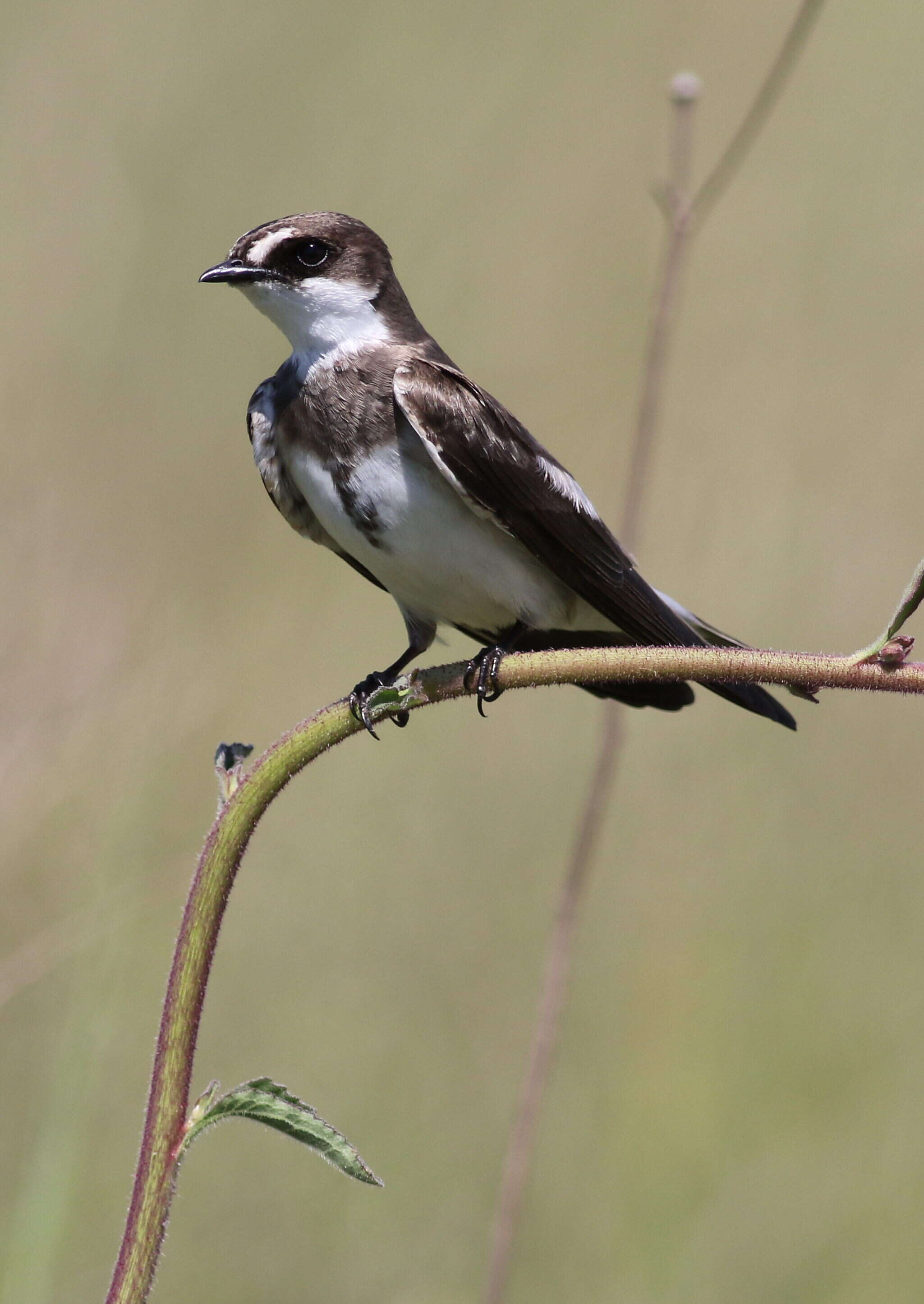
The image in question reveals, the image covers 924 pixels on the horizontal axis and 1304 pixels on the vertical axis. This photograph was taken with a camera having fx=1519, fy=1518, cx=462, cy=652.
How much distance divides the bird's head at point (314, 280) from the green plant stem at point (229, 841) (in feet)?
5.14

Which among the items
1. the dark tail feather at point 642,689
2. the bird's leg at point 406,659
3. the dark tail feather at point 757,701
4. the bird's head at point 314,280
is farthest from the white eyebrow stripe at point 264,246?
the dark tail feather at point 757,701

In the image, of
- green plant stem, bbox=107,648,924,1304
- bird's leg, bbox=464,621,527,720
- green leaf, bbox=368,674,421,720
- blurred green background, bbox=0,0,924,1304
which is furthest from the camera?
blurred green background, bbox=0,0,924,1304

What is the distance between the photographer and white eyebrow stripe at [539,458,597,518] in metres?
2.96

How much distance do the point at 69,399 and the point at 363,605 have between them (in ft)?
4.57

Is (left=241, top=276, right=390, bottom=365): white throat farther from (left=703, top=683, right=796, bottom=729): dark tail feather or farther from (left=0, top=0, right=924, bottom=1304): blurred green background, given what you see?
(left=703, top=683, right=796, bottom=729): dark tail feather

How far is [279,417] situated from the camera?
3082mm

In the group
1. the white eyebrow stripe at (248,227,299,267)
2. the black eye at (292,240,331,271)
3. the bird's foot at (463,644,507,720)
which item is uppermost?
the black eye at (292,240,331,271)

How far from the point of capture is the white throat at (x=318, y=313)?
3111 mm

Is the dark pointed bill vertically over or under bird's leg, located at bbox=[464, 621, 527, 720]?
over

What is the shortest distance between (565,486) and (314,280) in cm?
69

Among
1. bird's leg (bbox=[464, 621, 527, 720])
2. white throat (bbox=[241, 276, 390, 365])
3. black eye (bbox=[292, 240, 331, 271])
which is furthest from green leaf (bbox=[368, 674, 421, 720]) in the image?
black eye (bbox=[292, 240, 331, 271])

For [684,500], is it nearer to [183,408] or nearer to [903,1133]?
[183,408]

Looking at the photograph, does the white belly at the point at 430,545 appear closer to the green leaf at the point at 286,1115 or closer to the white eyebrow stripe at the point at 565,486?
the white eyebrow stripe at the point at 565,486

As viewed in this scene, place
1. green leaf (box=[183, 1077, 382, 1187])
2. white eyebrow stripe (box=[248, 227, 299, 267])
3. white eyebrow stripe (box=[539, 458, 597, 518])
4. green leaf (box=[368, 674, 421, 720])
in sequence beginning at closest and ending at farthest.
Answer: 1. green leaf (box=[183, 1077, 382, 1187])
2. green leaf (box=[368, 674, 421, 720])
3. white eyebrow stripe (box=[539, 458, 597, 518])
4. white eyebrow stripe (box=[248, 227, 299, 267])
